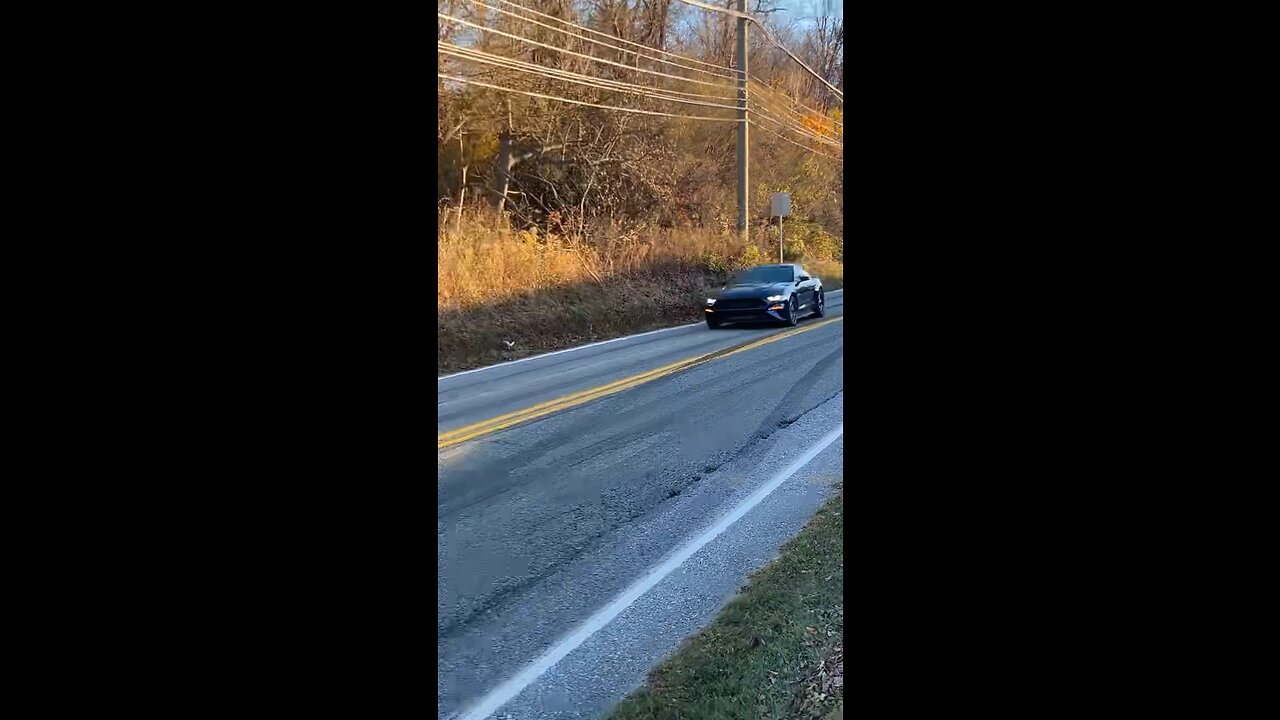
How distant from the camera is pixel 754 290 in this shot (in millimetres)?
3936

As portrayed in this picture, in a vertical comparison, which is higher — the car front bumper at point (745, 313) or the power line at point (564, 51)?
the power line at point (564, 51)

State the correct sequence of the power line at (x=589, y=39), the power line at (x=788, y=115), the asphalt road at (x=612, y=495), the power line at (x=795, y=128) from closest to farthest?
1. the asphalt road at (x=612, y=495)
2. the power line at (x=795, y=128)
3. the power line at (x=788, y=115)
4. the power line at (x=589, y=39)

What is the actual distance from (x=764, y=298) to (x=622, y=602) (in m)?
1.90

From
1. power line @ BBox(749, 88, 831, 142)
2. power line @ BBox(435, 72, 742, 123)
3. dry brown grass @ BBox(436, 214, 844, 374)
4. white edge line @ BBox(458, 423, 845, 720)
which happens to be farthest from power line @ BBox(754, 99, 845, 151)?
white edge line @ BBox(458, 423, 845, 720)

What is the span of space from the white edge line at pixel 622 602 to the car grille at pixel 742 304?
0.87 m

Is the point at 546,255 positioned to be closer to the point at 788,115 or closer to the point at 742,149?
the point at 742,149

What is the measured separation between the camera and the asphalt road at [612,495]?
2.22 meters

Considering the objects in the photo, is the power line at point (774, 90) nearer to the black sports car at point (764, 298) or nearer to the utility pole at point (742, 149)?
the utility pole at point (742, 149)

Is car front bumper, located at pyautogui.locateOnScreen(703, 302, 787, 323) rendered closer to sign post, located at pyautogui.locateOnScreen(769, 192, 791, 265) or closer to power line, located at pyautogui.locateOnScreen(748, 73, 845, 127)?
sign post, located at pyautogui.locateOnScreen(769, 192, 791, 265)

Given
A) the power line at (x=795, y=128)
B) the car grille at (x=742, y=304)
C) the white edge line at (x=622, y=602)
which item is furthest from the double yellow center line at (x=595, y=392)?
the power line at (x=795, y=128)

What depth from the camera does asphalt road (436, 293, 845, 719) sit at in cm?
222

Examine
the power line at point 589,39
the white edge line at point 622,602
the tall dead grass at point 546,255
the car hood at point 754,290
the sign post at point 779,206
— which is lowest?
the white edge line at point 622,602
